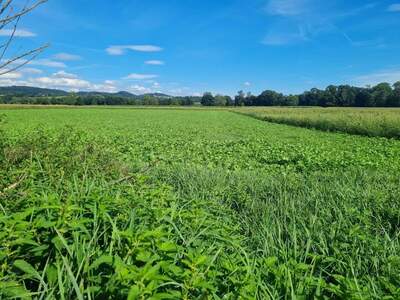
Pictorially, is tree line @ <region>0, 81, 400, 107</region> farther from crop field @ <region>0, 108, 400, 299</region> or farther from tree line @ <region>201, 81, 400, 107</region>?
crop field @ <region>0, 108, 400, 299</region>

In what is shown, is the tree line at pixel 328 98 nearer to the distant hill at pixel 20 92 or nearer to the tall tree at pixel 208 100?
the tall tree at pixel 208 100

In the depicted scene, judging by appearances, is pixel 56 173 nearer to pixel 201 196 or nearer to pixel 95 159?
pixel 95 159

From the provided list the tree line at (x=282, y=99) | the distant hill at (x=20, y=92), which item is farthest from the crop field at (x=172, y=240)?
the tree line at (x=282, y=99)

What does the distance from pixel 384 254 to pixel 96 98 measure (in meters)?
118

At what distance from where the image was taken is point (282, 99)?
388 feet

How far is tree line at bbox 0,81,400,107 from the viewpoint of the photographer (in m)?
83.8

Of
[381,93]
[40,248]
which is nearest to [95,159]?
[40,248]

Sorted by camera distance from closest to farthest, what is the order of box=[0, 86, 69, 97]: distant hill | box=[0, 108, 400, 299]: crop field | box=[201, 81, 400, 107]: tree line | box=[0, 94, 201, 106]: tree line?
box=[0, 108, 400, 299]: crop field → box=[0, 86, 69, 97]: distant hill → box=[201, 81, 400, 107]: tree line → box=[0, 94, 201, 106]: tree line

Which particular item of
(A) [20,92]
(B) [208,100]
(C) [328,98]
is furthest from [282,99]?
(A) [20,92]

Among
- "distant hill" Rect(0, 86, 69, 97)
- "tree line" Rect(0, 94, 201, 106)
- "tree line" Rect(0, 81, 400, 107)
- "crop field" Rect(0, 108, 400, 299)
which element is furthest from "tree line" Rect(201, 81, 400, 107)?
"crop field" Rect(0, 108, 400, 299)

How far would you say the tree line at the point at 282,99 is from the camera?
8381cm

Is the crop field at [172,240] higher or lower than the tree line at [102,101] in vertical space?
higher

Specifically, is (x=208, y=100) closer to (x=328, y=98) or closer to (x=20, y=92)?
(x=328, y=98)

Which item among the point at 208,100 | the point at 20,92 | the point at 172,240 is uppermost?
the point at 20,92
